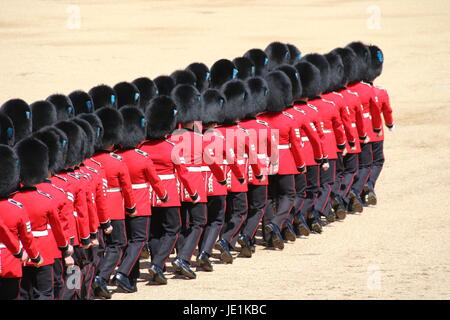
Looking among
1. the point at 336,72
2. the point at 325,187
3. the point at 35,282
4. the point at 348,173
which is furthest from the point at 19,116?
the point at 348,173

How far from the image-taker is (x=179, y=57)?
23016 millimetres

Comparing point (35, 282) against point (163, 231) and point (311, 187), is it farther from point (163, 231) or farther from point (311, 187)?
point (311, 187)

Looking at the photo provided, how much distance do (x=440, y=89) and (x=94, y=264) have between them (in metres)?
12.3

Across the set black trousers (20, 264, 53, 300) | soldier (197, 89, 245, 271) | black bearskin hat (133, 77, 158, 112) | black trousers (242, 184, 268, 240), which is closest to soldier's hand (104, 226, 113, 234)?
black trousers (20, 264, 53, 300)

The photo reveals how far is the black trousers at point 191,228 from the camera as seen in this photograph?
9641 millimetres

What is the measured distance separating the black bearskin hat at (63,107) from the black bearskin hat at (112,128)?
2.05 feet

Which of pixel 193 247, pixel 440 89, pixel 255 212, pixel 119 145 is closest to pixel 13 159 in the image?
pixel 119 145

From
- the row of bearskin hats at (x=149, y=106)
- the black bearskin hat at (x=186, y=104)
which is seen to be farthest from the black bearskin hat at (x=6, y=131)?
the black bearskin hat at (x=186, y=104)

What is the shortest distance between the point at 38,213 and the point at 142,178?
1.49 meters

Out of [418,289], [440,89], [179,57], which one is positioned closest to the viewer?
[418,289]

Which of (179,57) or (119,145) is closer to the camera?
(119,145)

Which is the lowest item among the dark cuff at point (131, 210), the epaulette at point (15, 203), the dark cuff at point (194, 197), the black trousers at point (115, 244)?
the black trousers at point (115, 244)

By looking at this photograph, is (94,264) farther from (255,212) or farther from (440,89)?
(440,89)

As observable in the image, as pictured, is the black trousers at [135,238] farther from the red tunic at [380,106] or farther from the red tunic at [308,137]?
the red tunic at [380,106]
